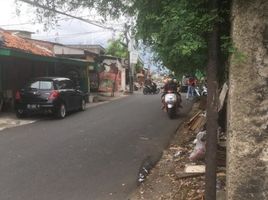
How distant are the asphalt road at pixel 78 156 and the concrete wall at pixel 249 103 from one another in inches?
102

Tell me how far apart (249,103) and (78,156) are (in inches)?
239

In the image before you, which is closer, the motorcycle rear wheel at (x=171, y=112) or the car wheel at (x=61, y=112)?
the motorcycle rear wheel at (x=171, y=112)

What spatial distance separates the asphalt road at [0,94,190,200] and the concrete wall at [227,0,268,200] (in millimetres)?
2588

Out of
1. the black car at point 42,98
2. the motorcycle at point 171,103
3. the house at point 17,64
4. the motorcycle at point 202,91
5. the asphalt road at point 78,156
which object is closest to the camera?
the asphalt road at point 78,156

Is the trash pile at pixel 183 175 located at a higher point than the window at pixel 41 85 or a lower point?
lower

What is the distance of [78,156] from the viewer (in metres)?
11.1

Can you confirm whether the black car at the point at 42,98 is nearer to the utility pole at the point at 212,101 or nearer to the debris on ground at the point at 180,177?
the debris on ground at the point at 180,177

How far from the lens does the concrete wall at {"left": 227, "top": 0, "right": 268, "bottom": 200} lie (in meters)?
5.77

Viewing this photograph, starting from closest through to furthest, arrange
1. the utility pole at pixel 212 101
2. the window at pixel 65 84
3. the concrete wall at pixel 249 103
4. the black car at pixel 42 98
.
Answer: the concrete wall at pixel 249 103 → the utility pole at pixel 212 101 → the black car at pixel 42 98 → the window at pixel 65 84

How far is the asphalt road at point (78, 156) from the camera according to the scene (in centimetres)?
823

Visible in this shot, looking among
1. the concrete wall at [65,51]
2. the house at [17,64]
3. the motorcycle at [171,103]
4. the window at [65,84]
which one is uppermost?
the concrete wall at [65,51]

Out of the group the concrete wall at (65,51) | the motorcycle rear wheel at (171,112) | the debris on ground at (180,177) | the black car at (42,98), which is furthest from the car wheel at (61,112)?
the concrete wall at (65,51)

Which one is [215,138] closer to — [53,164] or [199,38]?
[199,38]

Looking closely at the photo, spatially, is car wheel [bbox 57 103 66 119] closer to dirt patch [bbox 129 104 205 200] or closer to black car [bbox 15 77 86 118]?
black car [bbox 15 77 86 118]
